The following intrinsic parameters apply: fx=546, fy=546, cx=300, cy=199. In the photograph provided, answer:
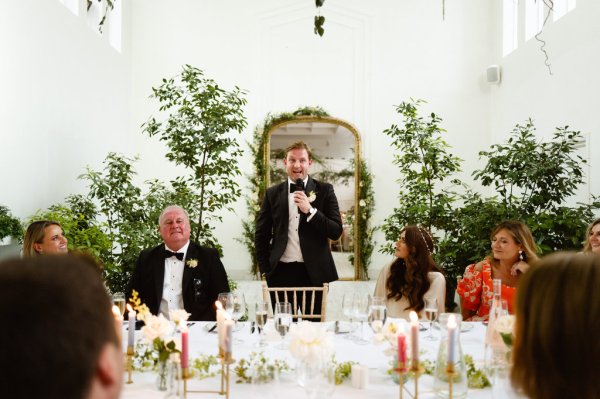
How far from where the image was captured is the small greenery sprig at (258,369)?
1975 millimetres

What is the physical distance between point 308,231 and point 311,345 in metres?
2.54

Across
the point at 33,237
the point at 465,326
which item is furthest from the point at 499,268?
the point at 33,237

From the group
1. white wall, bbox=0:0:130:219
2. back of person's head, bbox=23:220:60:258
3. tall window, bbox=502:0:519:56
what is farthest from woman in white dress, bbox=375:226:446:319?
tall window, bbox=502:0:519:56

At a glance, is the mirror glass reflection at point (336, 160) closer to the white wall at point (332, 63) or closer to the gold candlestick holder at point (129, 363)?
the white wall at point (332, 63)

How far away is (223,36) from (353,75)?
222cm

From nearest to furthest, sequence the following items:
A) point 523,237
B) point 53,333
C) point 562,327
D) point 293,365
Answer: point 53,333 → point 562,327 → point 293,365 → point 523,237

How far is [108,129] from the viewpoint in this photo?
26.0ft

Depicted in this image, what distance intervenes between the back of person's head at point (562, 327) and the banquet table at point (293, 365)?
98 cm

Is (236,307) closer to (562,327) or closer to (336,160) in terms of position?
(562,327)

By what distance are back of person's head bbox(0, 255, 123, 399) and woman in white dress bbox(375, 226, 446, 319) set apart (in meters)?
3.16

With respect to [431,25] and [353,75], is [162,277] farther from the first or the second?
[431,25]

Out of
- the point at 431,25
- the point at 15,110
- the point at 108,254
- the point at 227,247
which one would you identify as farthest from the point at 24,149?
the point at 431,25

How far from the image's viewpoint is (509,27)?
8.38 m

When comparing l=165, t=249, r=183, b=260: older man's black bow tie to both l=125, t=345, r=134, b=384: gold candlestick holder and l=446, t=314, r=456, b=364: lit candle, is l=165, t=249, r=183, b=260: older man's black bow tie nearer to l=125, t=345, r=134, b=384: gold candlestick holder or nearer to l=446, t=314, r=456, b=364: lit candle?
l=125, t=345, r=134, b=384: gold candlestick holder
